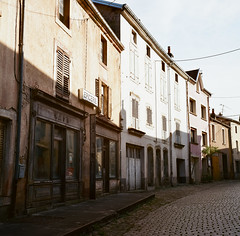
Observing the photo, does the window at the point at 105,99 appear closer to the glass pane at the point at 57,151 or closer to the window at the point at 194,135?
the glass pane at the point at 57,151

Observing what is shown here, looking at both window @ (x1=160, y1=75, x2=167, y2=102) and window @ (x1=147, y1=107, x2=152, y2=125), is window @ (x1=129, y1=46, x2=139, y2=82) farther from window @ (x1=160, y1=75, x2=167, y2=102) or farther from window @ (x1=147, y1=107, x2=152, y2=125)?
window @ (x1=160, y1=75, x2=167, y2=102)

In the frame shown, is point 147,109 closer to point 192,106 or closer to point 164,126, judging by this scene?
point 164,126

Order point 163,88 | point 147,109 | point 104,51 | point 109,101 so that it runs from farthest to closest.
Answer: point 163,88
point 147,109
point 104,51
point 109,101

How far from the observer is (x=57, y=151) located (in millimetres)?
10867

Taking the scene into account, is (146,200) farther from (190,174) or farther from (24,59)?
(190,174)

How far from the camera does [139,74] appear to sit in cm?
1984

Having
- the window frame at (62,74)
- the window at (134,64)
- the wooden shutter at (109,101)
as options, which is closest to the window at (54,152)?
the window frame at (62,74)

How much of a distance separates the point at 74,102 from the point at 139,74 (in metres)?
8.68

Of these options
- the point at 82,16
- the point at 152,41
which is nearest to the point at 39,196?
the point at 82,16

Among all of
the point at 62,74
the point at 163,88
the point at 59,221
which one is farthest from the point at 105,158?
the point at 163,88

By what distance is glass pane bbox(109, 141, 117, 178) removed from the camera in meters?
15.4

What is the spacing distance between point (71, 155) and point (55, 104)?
2.27 m

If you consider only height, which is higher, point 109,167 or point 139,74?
point 139,74

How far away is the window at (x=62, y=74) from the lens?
10.8 m
